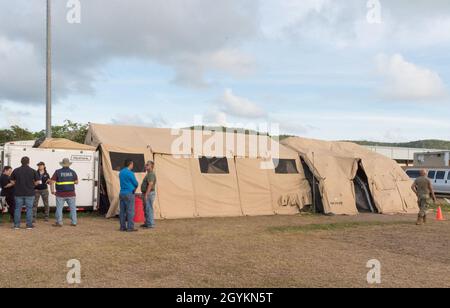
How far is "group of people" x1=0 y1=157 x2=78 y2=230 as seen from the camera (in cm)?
1165

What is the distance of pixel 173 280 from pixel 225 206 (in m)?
8.96

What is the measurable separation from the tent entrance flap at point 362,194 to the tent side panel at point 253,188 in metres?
3.89

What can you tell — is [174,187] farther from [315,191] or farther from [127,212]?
[315,191]

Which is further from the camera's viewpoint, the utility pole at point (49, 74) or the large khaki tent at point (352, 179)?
the utility pole at point (49, 74)

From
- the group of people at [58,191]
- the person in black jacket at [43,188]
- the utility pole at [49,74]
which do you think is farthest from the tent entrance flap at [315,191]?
the utility pole at [49,74]

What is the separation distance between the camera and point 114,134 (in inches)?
620

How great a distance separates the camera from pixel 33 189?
11.8 m

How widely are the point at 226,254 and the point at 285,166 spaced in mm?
8943

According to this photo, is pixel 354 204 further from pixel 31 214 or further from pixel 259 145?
pixel 31 214

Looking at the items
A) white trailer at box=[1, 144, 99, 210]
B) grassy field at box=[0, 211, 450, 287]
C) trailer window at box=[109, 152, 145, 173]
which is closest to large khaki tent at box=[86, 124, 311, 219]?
trailer window at box=[109, 152, 145, 173]

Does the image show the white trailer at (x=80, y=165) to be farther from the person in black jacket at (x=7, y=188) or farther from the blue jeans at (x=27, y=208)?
the blue jeans at (x=27, y=208)

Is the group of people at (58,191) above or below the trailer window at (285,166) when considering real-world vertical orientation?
below

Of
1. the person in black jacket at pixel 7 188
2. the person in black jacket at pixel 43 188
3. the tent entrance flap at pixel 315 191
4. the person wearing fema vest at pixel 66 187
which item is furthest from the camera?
the tent entrance flap at pixel 315 191

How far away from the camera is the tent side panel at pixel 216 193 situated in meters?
15.5
